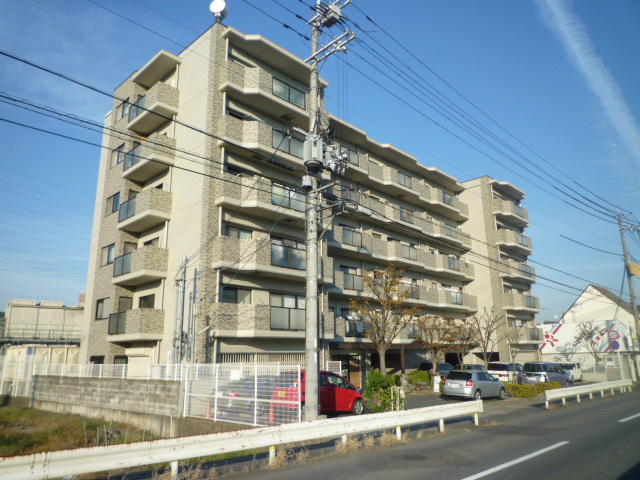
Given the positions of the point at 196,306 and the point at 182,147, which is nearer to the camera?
the point at 196,306

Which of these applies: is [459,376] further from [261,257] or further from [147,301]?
[147,301]

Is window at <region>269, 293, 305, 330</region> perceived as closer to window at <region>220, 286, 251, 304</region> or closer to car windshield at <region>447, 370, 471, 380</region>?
window at <region>220, 286, 251, 304</region>

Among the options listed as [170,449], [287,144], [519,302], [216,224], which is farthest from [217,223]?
[519,302]

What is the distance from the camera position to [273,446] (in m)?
8.05

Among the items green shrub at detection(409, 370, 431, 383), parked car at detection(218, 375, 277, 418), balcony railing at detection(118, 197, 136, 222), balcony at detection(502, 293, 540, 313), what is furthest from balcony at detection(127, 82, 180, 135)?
balcony at detection(502, 293, 540, 313)

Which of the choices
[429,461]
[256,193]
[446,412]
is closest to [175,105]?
[256,193]

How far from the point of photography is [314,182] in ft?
41.8

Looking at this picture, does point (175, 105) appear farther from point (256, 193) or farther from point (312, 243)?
point (312, 243)

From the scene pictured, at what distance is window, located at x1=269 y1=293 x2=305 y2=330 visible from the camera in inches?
805

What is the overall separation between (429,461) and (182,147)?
19.3m

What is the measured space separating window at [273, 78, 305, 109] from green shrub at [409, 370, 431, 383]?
17.6 meters

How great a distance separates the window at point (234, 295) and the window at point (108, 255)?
814 centimetres

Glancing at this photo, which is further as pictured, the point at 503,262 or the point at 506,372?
the point at 503,262

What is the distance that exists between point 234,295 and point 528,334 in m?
30.9
